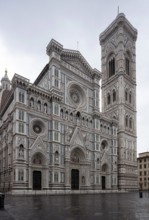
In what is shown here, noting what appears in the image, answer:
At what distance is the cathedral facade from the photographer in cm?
3984

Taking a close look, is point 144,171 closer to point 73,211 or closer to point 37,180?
point 37,180

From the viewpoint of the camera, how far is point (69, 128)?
47.4 m

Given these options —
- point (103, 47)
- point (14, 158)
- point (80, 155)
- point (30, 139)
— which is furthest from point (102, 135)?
point (103, 47)

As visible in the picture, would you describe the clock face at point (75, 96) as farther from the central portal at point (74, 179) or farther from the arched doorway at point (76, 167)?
the central portal at point (74, 179)

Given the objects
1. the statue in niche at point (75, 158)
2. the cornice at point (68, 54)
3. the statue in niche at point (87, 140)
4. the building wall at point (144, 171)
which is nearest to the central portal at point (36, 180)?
the statue in niche at point (75, 158)

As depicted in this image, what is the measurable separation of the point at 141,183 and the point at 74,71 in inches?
2648

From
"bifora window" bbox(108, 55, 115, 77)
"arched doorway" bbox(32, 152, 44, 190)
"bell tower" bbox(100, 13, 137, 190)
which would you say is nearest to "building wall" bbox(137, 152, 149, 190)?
"bell tower" bbox(100, 13, 137, 190)

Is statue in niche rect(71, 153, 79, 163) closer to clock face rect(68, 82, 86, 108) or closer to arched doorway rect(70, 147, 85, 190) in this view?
arched doorway rect(70, 147, 85, 190)

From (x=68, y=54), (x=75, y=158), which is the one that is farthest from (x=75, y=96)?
(x=75, y=158)

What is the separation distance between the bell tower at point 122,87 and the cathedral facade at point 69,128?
26 centimetres

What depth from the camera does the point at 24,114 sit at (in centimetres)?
3969

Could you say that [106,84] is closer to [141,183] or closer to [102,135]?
[102,135]

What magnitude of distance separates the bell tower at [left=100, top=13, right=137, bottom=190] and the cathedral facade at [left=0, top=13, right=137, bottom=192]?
0.26m

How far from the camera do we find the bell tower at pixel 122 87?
201ft
